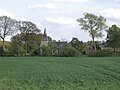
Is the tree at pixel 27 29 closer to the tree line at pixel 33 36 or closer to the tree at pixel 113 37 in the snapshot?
the tree line at pixel 33 36

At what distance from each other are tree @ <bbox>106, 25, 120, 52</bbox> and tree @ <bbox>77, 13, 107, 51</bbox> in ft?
31.7

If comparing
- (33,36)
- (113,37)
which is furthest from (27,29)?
(113,37)

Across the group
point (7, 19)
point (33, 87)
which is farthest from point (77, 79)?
point (7, 19)

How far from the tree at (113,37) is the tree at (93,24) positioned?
9.65 meters

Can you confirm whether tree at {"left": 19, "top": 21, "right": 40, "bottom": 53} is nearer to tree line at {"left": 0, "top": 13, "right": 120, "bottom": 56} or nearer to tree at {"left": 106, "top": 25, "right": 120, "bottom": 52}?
tree line at {"left": 0, "top": 13, "right": 120, "bottom": 56}

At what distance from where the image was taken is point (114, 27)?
12488 cm

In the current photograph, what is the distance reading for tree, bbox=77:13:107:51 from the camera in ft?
363

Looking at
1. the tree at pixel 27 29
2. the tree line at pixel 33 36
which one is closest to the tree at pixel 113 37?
the tree line at pixel 33 36

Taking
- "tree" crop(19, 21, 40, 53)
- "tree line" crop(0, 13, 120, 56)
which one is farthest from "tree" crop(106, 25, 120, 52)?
"tree" crop(19, 21, 40, 53)

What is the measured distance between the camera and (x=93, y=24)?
370 feet

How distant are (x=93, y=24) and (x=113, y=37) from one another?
12.9 metres

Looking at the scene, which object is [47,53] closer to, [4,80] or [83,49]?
[83,49]

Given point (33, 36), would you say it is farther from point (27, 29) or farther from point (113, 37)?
point (113, 37)

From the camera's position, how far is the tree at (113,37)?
120 m
